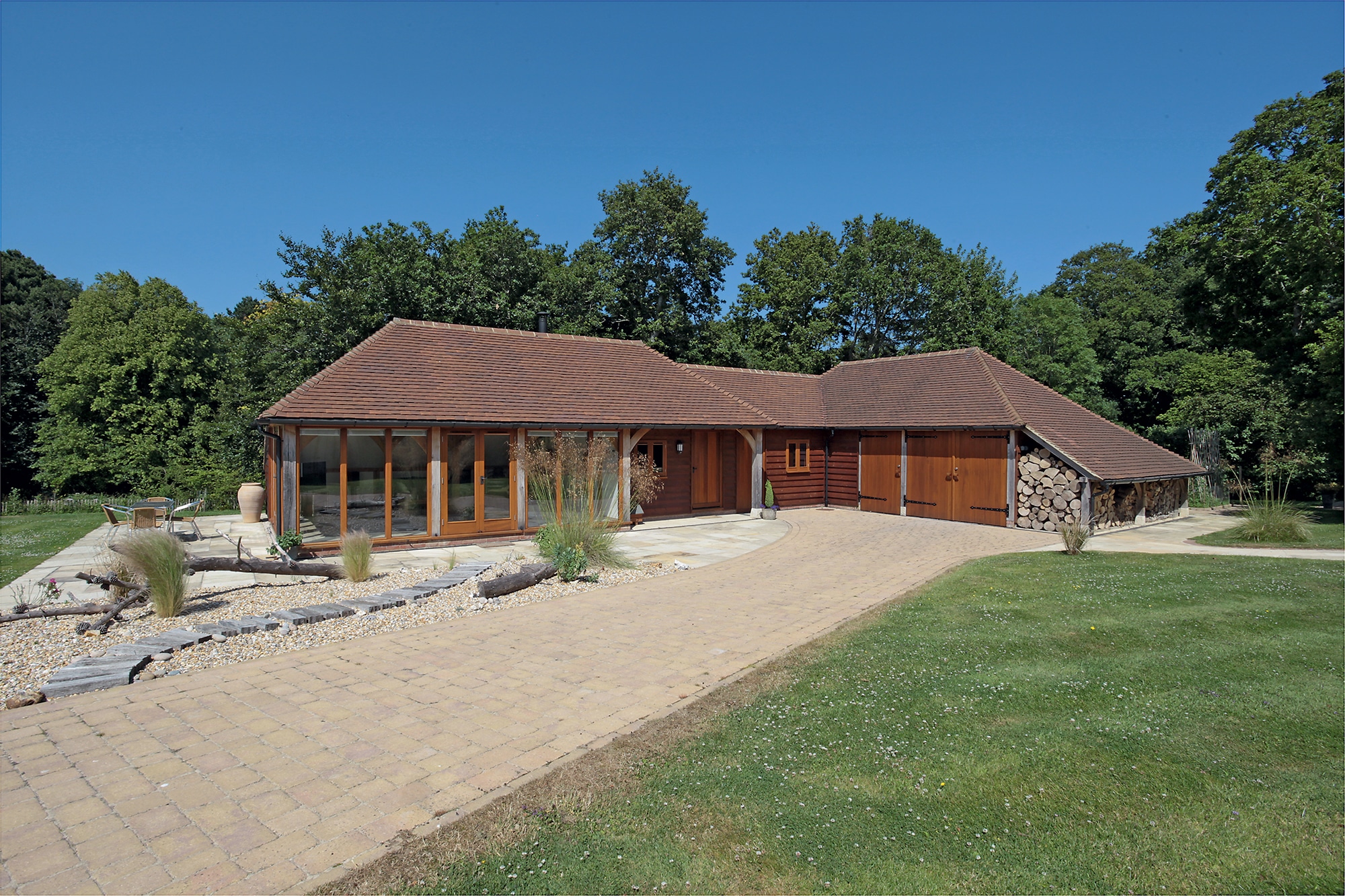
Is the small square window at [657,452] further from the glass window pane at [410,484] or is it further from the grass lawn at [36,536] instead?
the grass lawn at [36,536]

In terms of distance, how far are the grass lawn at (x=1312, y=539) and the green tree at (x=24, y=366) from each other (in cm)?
4079

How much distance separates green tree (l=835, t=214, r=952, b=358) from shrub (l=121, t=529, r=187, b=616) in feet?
96.3

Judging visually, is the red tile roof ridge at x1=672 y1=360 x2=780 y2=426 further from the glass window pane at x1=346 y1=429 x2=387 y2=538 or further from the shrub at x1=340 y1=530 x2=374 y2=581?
the shrub at x1=340 y1=530 x2=374 y2=581

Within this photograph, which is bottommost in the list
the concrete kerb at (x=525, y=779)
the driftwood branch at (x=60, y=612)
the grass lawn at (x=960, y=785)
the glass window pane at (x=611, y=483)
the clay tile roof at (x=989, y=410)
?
the concrete kerb at (x=525, y=779)

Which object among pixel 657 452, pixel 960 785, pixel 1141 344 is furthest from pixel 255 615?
pixel 1141 344

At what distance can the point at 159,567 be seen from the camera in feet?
24.2

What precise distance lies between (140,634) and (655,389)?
12.4 metres

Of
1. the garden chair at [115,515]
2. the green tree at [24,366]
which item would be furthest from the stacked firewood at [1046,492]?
the green tree at [24,366]

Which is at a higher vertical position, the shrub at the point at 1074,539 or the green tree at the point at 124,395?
the green tree at the point at 124,395

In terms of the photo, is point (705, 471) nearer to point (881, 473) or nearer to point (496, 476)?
point (881, 473)

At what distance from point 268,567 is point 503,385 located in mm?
7041

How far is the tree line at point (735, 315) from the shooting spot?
19.4 m

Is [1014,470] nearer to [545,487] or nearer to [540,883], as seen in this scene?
[545,487]

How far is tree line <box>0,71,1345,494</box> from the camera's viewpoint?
19.4 m
